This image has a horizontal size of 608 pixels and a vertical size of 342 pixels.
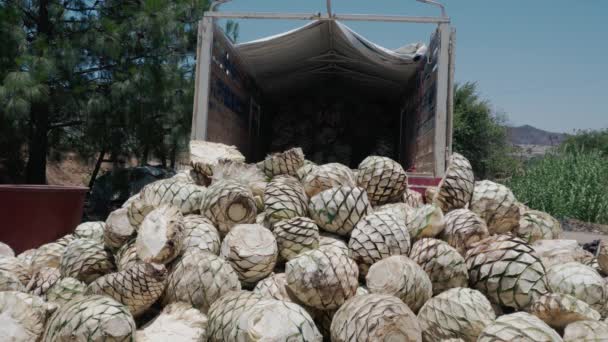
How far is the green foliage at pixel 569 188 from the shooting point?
10789 mm

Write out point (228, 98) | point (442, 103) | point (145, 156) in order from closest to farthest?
point (442, 103)
point (228, 98)
point (145, 156)

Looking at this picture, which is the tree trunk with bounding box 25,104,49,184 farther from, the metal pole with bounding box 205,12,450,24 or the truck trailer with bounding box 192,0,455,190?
the metal pole with bounding box 205,12,450,24

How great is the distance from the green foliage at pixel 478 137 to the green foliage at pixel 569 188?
716 centimetres

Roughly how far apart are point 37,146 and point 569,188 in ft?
34.5

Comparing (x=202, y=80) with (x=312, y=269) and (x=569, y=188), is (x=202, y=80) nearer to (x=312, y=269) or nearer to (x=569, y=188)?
(x=312, y=269)

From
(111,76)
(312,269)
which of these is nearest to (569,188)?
(111,76)

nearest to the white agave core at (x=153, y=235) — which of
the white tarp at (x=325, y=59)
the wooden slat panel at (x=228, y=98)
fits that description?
the wooden slat panel at (x=228, y=98)

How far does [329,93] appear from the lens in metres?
8.52

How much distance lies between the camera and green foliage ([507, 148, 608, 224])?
1079 cm

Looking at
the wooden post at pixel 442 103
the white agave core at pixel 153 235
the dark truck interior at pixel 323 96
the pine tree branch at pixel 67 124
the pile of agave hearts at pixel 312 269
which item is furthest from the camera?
the pine tree branch at pixel 67 124

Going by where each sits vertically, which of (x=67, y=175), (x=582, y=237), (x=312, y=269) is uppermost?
(x=67, y=175)

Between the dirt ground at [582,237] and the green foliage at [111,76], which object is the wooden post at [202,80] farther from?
the dirt ground at [582,237]

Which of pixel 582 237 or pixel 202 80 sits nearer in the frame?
pixel 202 80

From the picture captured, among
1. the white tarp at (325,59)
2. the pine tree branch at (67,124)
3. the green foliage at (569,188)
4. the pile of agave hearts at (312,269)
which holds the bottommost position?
the pile of agave hearts at (312,269)
